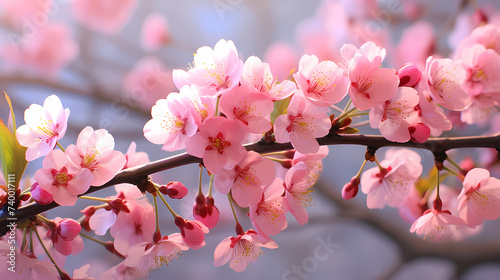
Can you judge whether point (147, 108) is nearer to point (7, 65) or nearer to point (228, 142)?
point (7, 65)

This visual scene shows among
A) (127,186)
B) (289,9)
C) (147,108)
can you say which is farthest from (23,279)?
(289,9)

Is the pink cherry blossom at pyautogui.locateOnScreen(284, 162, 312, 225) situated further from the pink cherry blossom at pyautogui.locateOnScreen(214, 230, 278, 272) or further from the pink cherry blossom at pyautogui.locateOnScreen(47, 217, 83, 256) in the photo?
the pink cherry blossom at pyautogui.locateOnScreen(47, 217, 83, 256)

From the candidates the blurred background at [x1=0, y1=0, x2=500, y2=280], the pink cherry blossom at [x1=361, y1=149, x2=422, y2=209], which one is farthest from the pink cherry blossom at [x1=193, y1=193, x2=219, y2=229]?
the blurred background at [x1=0, y1=0, x2=500, y2=280]

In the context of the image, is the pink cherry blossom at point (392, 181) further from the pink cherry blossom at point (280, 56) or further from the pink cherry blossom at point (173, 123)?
the pink cherry blossom at point (280, 56)

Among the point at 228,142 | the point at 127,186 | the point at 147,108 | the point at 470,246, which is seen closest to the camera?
the point at 228,142

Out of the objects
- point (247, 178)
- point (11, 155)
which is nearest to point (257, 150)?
point (247, 178)

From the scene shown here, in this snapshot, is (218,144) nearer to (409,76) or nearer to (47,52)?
(409,76)

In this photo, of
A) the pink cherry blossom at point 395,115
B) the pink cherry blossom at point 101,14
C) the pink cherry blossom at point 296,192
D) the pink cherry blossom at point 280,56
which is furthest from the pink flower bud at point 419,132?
the pink cherry blossom at point 101,14
